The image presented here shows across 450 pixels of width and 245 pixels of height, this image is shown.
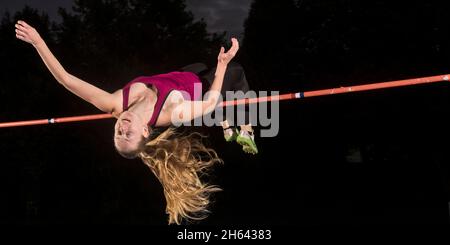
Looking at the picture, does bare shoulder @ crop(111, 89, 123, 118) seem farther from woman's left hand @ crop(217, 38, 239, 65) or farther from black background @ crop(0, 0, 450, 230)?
black background @ crop(0, 0, 450, 230)

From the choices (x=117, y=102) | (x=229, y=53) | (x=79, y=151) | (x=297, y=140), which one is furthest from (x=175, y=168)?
(x=297, y=140)

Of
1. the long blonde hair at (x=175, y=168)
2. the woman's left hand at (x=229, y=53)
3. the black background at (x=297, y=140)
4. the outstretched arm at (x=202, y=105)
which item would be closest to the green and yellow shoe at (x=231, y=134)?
the long blonde hair at (x=175, y=168)

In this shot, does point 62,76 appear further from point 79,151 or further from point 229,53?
point 79,151

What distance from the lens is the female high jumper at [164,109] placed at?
3379 millimetres

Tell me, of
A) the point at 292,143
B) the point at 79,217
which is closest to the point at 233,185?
the point at 292,143

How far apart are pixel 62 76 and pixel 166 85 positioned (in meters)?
0.73

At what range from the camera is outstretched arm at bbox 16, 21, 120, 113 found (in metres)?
3.31

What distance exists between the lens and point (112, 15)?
1414 cm

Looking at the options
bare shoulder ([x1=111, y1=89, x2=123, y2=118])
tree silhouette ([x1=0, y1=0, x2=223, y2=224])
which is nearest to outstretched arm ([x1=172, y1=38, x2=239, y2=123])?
bare shoulder ([x1=111, y1=89, x2=123, y2=118])

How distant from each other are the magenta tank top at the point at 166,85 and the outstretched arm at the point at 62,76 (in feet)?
0.48

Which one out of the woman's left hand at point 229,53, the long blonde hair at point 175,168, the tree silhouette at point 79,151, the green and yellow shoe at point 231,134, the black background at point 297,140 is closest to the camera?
the woman's left hand at point 229,53

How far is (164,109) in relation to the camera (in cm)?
371

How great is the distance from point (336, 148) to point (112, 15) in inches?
294

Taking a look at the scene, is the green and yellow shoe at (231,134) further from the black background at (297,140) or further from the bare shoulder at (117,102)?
the black background at (297,140)
